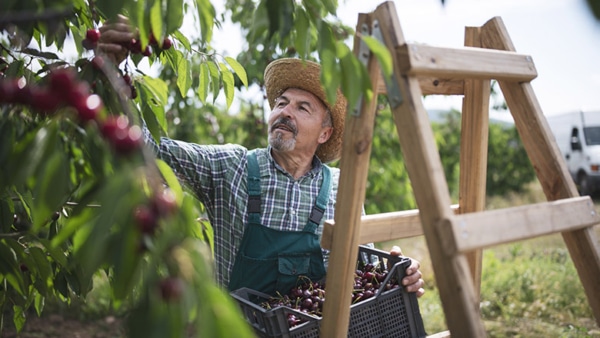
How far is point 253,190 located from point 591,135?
1215cm

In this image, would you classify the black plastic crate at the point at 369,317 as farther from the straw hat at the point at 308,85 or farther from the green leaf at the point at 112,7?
the green leaf at the point at 112,7

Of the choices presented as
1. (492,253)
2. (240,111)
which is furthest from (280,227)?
(492,253)

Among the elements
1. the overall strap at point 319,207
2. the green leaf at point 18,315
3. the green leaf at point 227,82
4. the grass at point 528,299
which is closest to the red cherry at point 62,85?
the green leaf at point 227,82

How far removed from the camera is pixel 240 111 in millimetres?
5211

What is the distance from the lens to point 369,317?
1.96 m

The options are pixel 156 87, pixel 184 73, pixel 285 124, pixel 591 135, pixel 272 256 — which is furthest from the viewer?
pixel 591 135

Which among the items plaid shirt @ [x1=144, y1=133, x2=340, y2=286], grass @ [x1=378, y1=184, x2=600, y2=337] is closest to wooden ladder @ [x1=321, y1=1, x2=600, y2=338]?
plaid shirt @ [x1=144, y1=133, x2=340, y2=286]

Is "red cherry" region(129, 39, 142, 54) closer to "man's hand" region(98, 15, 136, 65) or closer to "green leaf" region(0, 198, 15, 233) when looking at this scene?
"man's hand" region(98, 15, 136, 65)

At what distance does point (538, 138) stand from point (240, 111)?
364 cm

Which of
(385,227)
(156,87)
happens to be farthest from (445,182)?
(156,87)

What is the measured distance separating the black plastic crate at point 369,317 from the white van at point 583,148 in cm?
1092

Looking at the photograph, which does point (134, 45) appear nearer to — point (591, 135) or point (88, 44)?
point (88, 44)

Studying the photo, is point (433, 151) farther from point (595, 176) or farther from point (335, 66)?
point (595, 176)

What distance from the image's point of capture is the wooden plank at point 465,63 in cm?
148
